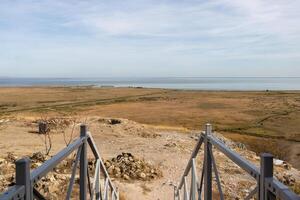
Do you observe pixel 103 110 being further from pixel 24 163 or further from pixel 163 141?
pixel 24 163

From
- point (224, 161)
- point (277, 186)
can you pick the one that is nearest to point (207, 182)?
point (277, 186)

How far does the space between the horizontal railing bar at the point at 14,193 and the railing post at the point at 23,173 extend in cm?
4

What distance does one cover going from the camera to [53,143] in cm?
2252

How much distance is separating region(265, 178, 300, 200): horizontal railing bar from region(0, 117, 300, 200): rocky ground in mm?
7953

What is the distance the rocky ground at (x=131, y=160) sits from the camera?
12250 millimetres

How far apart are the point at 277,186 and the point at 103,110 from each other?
4838 centimetres

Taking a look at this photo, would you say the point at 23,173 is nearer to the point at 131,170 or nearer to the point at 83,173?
the point at 83,173

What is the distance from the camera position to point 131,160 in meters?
14.6

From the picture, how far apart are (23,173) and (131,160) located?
482 inches

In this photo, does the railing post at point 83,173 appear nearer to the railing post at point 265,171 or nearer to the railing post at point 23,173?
the railing post at point 23,173

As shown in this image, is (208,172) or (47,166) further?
(208,172)

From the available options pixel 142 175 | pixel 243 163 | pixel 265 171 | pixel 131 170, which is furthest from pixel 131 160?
pixel 265 171

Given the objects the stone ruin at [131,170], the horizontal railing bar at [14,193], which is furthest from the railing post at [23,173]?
the stone ruin at [131,170]

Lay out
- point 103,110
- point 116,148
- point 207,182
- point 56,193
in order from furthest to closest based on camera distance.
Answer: point 103,110 < point 116,148 < point 56,193 < point 207,182
